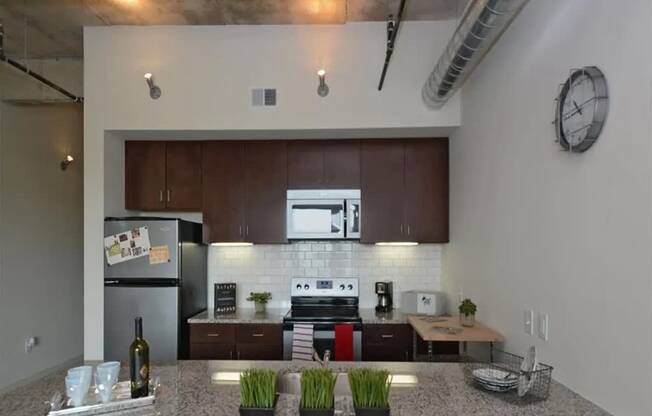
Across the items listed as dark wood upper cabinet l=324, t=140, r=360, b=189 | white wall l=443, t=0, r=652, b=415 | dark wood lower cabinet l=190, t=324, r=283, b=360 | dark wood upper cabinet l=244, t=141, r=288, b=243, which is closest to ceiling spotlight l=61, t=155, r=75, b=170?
dark wood upper cabinet l=244, t=141, r=288, b=243

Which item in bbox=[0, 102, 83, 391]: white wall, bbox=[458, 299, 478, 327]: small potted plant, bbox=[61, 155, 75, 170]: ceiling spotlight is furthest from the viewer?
bbox=[61, 155, 75, 170]: ceiling spotlight

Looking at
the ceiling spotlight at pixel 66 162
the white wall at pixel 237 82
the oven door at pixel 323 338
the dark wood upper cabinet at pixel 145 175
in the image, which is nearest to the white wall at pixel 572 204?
the white wall at pixel 237 82

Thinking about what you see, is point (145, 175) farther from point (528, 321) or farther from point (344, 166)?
point (528, 321)

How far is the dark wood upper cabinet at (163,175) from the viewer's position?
4188 millimetres

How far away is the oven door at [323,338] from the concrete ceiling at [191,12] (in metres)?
2.55

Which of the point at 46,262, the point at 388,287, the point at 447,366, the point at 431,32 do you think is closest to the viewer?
the point at 447,366

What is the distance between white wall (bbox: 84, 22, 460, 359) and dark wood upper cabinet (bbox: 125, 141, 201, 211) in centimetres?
38

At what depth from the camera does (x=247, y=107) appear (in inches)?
148

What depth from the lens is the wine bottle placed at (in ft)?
5.53

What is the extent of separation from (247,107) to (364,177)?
123 cm

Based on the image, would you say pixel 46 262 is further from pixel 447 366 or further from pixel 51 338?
pixel 447 366

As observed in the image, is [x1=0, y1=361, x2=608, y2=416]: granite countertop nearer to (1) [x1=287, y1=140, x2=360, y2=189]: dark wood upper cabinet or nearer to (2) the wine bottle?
(2) the wine bottle

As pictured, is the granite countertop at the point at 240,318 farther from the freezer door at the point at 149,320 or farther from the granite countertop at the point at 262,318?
the freezer door at the point at 149,320

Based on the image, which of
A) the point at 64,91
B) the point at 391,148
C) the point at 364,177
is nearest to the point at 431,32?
the point at 391,148
